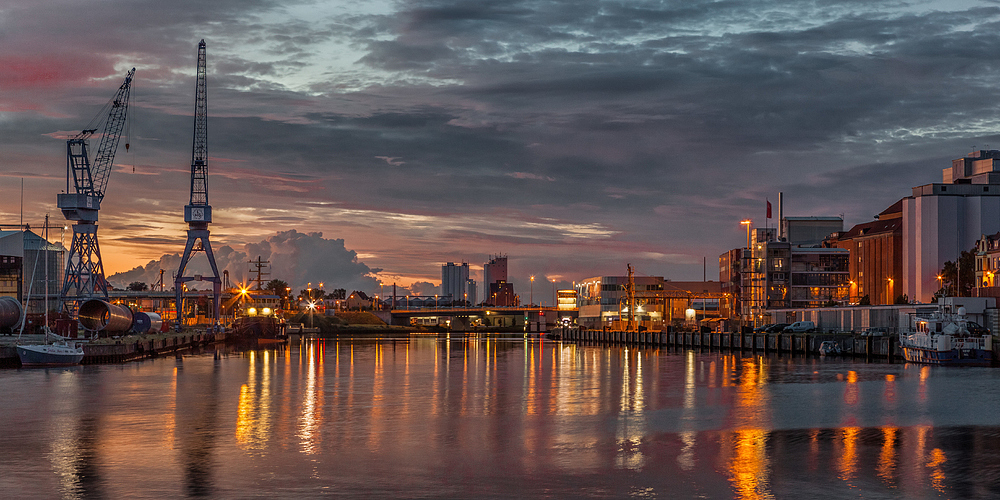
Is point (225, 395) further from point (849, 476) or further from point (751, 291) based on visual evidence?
point (751, 291)

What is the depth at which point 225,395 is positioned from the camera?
55.0 metres

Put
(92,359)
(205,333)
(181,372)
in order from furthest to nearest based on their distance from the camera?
(205,333) < (92,359) < (181,372)

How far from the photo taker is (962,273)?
144750 millimetres

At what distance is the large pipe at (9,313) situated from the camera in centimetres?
10581

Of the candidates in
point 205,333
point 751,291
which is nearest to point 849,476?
point 205,333

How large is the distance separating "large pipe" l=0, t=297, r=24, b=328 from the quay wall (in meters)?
84.9

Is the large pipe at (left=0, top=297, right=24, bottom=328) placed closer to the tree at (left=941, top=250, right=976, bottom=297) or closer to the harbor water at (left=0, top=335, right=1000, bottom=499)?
the harbor water at (left=0, top=335, right=1000, bottom=499)

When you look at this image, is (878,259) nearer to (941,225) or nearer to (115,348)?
(941,225)

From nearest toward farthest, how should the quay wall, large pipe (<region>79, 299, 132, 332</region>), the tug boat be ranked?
the tug boat
the quay wall
large pipe (<region>79, 299, 132, 332</region>)

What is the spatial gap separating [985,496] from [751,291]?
166 meters

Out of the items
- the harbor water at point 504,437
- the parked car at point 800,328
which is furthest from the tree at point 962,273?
the harbor water at point 504,437

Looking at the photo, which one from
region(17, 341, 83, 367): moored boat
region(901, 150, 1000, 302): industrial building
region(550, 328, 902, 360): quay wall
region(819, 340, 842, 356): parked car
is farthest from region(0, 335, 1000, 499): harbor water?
region(901, 150, 1000, 302): industrial building

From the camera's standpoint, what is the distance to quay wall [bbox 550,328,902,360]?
9412cm

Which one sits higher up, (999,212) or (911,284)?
(999,212)
